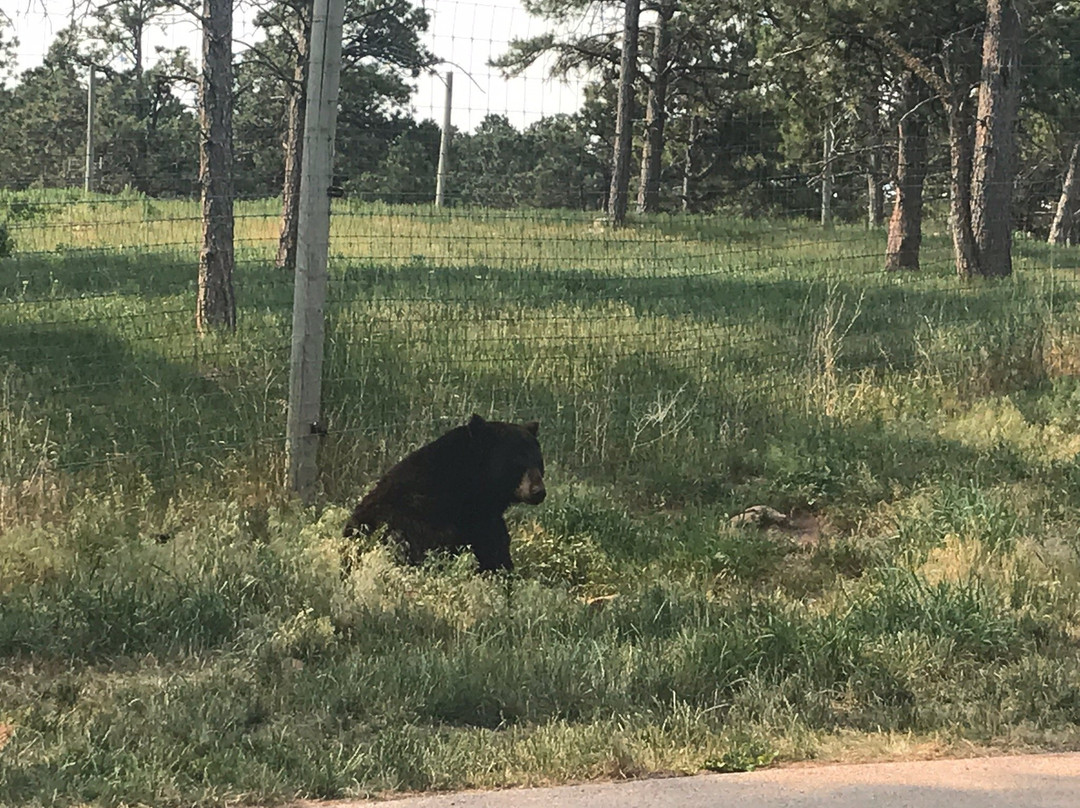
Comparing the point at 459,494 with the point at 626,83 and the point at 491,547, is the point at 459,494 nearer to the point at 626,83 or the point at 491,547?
the point at 491,547

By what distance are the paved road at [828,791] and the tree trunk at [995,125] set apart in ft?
40.2

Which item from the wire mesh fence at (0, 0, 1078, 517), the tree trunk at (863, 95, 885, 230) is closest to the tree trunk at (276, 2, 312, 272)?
the wire mesh fence at (0, 0, 1078, 517)

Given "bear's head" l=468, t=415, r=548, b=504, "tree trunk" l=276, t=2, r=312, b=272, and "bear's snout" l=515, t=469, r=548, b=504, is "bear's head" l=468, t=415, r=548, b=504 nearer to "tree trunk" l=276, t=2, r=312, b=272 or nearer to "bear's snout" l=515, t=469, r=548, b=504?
"bear's snout" l=515, t=469, r=548, b=504

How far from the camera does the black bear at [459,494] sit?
5.90 m

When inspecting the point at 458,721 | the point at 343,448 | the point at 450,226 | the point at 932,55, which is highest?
the point at 932,55

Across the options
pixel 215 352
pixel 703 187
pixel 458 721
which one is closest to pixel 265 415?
pixel 215 352

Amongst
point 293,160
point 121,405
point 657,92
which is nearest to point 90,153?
point 293,160

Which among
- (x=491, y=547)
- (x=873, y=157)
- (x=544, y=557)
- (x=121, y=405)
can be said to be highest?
(x=873, y=157)

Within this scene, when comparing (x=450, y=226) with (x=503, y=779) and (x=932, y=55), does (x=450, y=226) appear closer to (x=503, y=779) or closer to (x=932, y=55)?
(x=503, y=779)

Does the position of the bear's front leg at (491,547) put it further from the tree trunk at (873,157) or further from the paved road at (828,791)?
the tree trunk at (873,157)

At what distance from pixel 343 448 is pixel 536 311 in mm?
4884

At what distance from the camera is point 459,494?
605 centimetres

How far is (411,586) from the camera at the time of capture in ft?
17.7

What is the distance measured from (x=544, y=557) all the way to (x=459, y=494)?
0.64 meters
